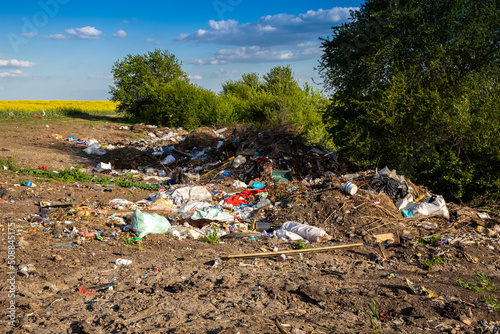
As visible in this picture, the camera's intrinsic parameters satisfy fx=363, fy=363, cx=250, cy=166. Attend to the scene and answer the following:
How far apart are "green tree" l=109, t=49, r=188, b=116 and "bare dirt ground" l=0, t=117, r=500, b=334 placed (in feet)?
71.3

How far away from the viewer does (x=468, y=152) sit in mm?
9359

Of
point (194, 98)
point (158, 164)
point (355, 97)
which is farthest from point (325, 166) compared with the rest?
point (194, 98)

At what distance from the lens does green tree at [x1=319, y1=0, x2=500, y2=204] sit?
9.12 m

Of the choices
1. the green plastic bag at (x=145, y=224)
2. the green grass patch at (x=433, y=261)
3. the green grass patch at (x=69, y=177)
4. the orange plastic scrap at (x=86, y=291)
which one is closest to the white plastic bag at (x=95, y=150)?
the green grass patch at (x=69, y=177)

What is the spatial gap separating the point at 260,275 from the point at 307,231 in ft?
5.99

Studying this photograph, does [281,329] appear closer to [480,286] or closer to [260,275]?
[260,275]

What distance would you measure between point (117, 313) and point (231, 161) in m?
8.18

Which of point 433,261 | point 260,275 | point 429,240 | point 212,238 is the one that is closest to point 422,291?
point 433,261

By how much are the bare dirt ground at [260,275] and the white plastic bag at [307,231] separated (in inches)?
6.6

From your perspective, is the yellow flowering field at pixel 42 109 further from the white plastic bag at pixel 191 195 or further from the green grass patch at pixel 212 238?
the green grass patch at pixel 212 238

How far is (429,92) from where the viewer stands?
9.56 metres

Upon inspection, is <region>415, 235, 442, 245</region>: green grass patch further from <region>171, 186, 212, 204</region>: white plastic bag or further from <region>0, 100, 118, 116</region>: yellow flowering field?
<region>0, 100, 118, 116</region>: yellow flowering field

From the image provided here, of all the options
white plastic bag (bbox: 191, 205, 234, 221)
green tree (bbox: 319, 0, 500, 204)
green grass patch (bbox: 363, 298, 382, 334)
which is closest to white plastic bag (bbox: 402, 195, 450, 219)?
green tree (bbox: 319, 0, 500, 204)

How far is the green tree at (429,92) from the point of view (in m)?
9.12
